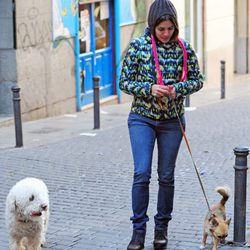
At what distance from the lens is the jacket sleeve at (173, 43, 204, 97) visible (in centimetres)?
585

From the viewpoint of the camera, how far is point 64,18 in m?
15.8

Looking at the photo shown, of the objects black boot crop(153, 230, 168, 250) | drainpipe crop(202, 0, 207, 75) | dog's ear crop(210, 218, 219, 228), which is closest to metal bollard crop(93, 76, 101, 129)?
black boot crop(153, 230, 168, 250)

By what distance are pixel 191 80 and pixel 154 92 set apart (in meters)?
0.41

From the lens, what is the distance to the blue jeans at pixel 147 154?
5.89 meters

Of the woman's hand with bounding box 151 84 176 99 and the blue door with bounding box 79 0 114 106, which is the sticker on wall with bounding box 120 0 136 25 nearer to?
the blue door with bounding box 79 0 114 106

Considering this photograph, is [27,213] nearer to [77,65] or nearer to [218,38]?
[77,65]

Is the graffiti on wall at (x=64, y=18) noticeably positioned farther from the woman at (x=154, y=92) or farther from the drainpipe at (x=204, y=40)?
the woman at (x=154, y=92)

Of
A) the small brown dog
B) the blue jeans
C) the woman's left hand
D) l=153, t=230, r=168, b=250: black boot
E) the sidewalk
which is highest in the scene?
the woman's left hand

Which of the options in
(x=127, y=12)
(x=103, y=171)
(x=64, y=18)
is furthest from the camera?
(x=127, y=12)

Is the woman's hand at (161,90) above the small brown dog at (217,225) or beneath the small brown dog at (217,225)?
above

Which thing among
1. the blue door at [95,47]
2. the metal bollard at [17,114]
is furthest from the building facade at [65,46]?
the metal bollard at [17,114]

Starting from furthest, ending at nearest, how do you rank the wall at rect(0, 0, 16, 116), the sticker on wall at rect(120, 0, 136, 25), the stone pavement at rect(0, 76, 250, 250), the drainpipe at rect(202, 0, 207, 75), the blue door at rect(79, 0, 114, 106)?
the drainpipe at rect(202, 0, 207, 75) < the sticker on wall at rect(120, 0, 136, 25) < the blue door at rect(79, 0, 114, 106) < the wall at rect(0, 0, 16, 116) < the stone pavement at rect(0, 76, 250, 250)

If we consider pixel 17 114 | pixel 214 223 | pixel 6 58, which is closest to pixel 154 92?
pixel 214 223

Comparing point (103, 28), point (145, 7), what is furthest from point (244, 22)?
point (103, 28)
